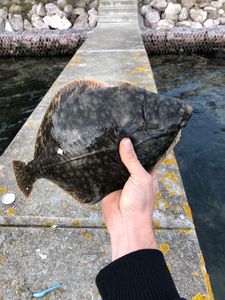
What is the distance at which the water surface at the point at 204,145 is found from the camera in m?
4.54

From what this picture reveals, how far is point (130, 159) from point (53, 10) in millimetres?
11543

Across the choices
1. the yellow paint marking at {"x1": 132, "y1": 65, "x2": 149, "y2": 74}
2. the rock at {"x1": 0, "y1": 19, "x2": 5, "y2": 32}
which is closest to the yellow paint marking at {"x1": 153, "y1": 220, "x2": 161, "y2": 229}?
the yellow paint marking at {"x1": 132, "y1": 65, "x2": 149, "y2": 74}

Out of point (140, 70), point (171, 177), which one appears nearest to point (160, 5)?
point (140, 70)

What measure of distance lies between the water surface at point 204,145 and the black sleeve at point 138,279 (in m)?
2.37

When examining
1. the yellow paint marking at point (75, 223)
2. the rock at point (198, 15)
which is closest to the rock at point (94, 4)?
the rock at point (198, 15)

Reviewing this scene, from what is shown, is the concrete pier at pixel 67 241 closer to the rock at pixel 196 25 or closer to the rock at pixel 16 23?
the rock at pixel 196 25

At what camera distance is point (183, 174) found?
5746mm

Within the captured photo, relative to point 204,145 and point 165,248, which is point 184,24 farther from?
point 165,248

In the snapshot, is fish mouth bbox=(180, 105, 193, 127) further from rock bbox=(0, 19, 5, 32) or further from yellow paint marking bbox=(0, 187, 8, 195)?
rock bbox=(0, 19, 5, 32)

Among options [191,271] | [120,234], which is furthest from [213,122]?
[120,234]

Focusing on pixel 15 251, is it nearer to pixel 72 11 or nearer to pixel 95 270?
pixel 95 270

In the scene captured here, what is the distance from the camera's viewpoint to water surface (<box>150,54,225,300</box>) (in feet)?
14.9

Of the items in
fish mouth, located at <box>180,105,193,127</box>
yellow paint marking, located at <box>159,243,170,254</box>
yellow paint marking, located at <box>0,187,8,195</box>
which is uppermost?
fish mouth, located at <box>180,105,193,127</box>

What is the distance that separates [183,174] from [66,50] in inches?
285
